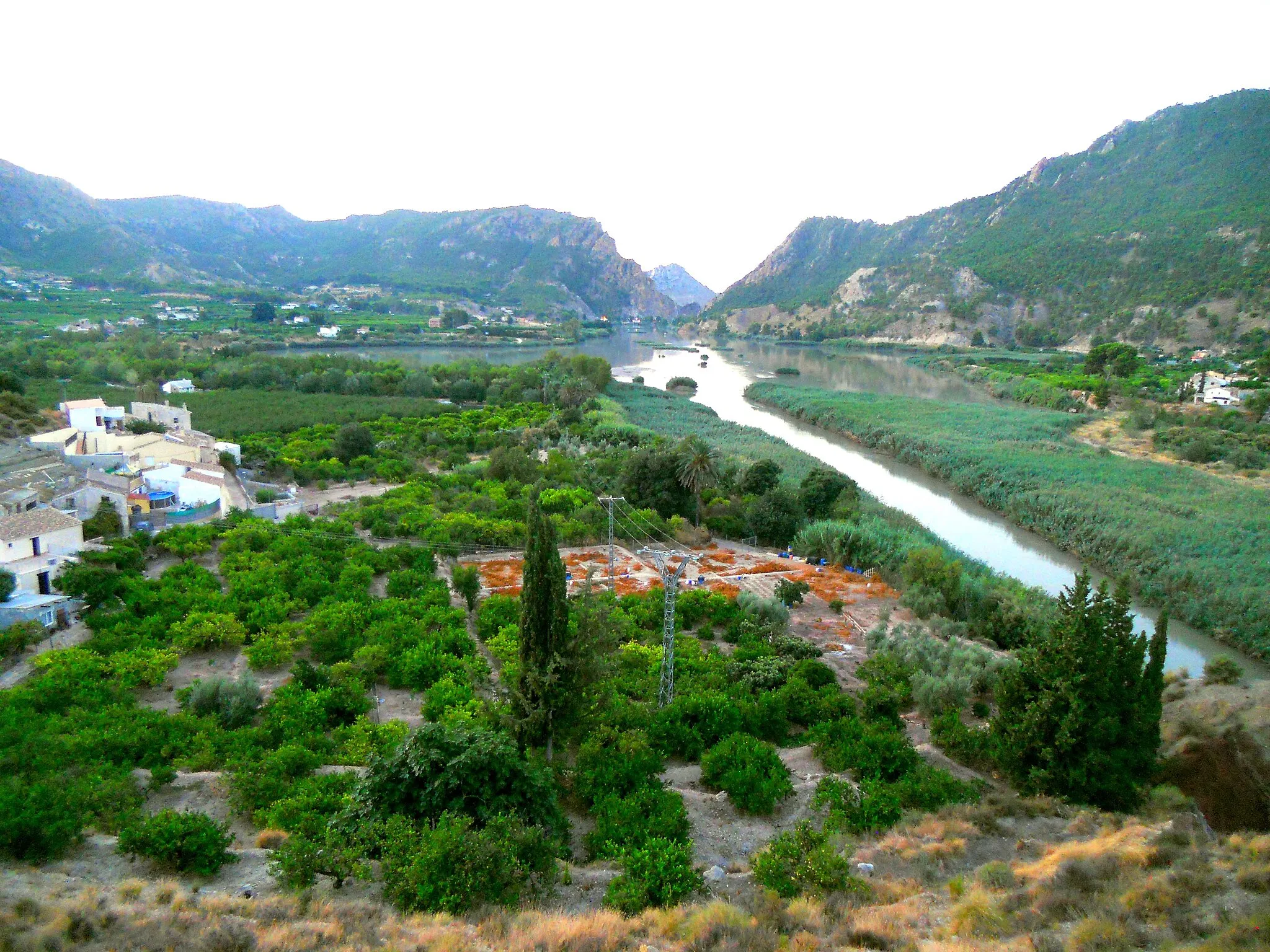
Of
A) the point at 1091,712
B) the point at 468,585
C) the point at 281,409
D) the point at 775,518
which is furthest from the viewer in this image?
the point at 281,409

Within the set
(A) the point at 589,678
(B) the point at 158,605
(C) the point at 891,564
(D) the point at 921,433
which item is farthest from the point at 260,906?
(D) the point at 921,433

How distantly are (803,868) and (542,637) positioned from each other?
202 inches

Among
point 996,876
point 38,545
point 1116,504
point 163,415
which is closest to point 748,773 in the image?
point 996,876

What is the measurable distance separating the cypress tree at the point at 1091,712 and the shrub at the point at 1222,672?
5.98 m

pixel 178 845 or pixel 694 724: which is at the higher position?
pixel 178 845

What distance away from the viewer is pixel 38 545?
19.7m

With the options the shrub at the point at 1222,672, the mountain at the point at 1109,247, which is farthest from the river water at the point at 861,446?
the mountain at the point at 1109,247

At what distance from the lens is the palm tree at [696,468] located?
29531mm

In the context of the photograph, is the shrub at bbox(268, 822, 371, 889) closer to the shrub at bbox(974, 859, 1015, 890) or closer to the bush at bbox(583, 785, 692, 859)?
the bush at bbox(583, 785, 692, 859)

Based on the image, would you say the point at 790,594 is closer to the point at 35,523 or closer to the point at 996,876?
the point at 996,876

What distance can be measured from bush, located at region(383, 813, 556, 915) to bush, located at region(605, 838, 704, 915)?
3.11 feet

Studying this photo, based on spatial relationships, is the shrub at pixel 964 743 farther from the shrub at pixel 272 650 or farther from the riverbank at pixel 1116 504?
the shrub at pixel 272 650

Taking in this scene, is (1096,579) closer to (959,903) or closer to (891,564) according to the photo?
(891,564)

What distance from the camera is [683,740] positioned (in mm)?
13336
